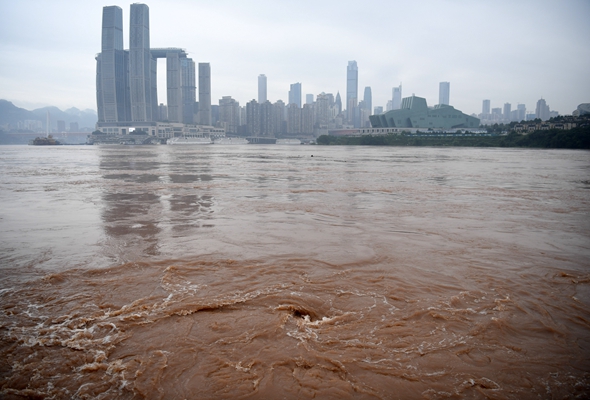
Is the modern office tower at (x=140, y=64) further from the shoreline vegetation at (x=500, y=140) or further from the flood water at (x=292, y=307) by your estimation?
the flood water at (x=292, y=307)

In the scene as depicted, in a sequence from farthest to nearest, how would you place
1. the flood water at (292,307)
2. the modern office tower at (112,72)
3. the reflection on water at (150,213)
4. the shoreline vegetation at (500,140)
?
the modern office tower at (112,72)
the shoreline vegetation at (500,140)
the reflection on water at (150,213)
the flood water at (292,307)

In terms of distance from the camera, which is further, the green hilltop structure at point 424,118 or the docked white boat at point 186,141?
the green hilltop structure at point 424,118

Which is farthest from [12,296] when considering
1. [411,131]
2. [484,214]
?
[411,131]

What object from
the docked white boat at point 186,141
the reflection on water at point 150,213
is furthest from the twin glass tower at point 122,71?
the reflection on water at point 150,213

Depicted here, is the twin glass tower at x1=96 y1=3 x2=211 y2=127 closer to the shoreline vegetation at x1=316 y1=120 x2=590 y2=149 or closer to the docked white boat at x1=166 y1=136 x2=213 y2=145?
the docked white boat at x1=166 y1=136 x2=213 y2=145

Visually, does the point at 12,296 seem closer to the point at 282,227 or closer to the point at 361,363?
the point at 361,363

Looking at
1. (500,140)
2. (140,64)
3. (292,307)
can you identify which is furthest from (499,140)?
(140,64)
